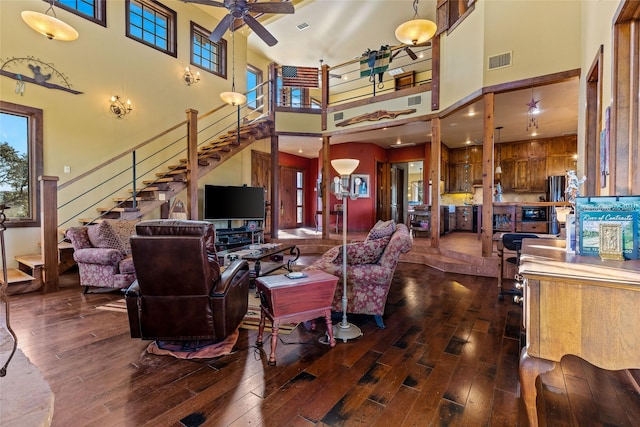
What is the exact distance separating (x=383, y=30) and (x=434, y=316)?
23.0 ft

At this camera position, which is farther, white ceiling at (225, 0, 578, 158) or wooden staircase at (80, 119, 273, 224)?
white ceiling at (225, 0, 578, 158)

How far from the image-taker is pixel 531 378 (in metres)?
1.17

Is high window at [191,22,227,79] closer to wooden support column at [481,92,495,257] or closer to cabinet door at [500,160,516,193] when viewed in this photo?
wooden support column at [481,92,495,257]

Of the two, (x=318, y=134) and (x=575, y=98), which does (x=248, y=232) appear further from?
(x=575, y=98)

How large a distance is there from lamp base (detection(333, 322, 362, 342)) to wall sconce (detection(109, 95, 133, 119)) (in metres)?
5.85

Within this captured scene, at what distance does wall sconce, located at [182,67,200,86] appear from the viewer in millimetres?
6984

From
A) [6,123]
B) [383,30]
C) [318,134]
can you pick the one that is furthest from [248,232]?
[383,30]

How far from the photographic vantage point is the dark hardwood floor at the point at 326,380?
5.37 ft

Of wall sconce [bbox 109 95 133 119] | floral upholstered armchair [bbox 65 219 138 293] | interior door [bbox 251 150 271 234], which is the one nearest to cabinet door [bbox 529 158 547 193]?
interior door [bbox 251 150 271 234]

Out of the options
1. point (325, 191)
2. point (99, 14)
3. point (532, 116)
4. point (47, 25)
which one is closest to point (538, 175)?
point (532, 116)

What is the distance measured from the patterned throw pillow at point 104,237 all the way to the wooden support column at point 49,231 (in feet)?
1.35

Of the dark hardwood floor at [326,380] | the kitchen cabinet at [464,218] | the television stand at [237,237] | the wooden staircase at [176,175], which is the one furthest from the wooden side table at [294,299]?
the kitchen cabinet at [464,218]

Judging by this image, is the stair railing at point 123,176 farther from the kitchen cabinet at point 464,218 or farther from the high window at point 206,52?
the kitchen cabinet at point 464,218

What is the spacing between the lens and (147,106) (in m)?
6.25
